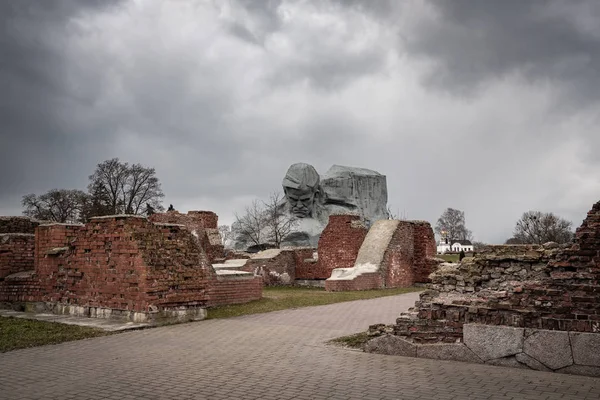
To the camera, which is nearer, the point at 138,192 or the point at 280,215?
the point at 138,192

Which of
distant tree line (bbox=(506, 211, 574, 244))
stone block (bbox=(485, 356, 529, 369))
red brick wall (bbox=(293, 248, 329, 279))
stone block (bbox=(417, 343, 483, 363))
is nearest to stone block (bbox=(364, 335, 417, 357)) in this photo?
stone block (bbox=(417, 343, 483, 363))

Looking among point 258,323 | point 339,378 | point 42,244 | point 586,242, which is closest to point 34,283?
point 42,244

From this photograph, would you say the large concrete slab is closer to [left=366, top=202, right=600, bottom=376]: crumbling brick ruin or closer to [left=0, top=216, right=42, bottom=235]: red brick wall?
[left=0, top=216, right=42, bottom=235]: red brick wall

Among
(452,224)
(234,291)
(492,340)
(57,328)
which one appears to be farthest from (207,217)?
(452,224)

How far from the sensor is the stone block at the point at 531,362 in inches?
236

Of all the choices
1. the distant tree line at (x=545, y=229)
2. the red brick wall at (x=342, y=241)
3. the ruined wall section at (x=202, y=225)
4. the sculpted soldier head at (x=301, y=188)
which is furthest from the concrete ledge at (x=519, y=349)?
the sculpted soldier head at (x=301, y=188)

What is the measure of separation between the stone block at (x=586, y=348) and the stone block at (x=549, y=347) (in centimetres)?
6

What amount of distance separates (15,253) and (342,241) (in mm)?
13140

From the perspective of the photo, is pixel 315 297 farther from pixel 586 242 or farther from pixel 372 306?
pixel 586 242

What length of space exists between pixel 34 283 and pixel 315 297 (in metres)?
7.79

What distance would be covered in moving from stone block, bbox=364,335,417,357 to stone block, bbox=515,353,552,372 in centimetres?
136

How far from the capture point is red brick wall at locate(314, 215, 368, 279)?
22.4 meters

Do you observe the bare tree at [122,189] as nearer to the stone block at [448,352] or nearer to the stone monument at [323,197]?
the stone monument at [323,197]

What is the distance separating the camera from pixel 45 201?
1670 inches
